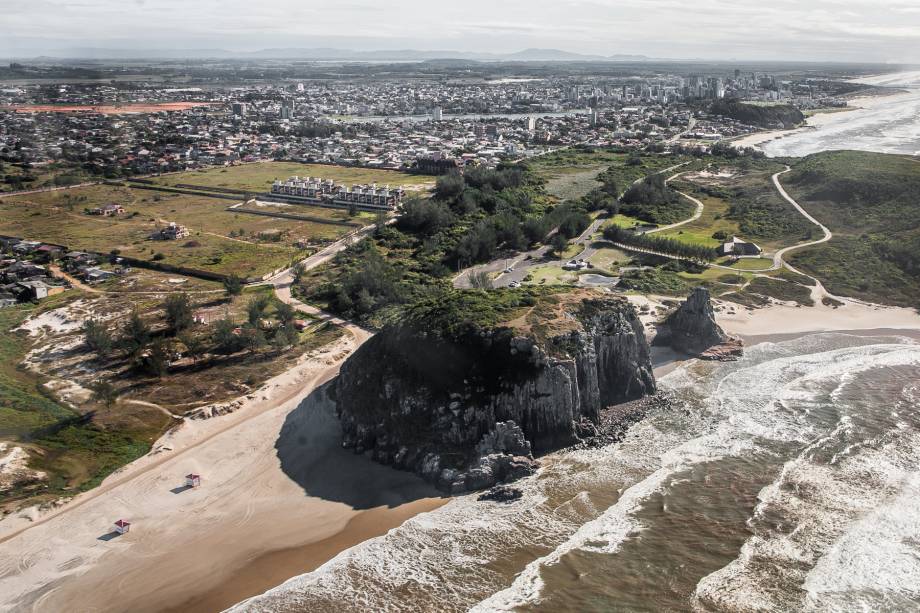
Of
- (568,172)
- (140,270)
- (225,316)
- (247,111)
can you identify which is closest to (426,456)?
(225,316)

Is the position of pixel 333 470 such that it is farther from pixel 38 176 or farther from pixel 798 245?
pixel 38 176

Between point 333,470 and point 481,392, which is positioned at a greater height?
point 481,392

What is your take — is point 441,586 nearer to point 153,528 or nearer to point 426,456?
point 426,456

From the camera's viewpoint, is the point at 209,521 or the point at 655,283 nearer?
the point at 209,521

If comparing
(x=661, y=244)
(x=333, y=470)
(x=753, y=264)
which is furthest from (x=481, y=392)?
(x=753, y=264)

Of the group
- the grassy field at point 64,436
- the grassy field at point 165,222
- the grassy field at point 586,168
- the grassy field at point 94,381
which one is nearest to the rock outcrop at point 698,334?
the grassy field at point 94,381

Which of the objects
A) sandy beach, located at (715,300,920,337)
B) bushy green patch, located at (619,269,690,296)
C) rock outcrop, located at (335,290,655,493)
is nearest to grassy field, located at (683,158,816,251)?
bushy green patch, located at (619,269,690,296)
